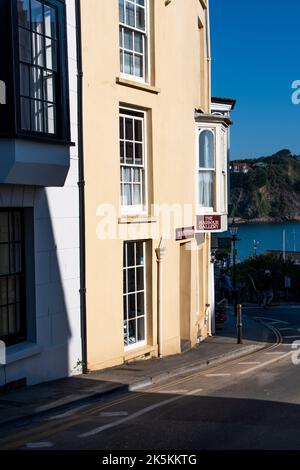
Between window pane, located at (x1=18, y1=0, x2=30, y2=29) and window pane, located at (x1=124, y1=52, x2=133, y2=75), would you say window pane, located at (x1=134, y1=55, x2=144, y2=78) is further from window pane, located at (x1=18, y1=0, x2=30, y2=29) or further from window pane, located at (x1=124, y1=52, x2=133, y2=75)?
window pane, located at (x1=18, y1=0, x2=30, y2=29)

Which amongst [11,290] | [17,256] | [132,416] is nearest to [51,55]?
[17,256]

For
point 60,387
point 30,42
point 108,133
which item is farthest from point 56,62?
point 60,387

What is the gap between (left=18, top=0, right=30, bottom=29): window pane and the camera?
10039 millimetres

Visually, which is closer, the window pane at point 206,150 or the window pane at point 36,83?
the window pane at point 36,83

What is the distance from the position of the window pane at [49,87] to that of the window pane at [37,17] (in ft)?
2.29

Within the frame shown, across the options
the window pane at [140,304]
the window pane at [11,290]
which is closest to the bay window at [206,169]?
the window pane at [140,304]

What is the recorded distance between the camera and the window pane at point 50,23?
35.7 ft

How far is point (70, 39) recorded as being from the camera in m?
12.2

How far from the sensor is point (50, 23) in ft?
35.9

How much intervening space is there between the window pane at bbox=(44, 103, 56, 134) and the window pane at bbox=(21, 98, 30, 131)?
527mm

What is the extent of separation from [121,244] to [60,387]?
3729 mm

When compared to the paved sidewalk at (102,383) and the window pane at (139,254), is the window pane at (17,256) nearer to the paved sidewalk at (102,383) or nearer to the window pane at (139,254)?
the paved sidewalk at (102,383)

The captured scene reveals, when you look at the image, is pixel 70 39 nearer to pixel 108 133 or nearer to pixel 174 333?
pixel 108 133

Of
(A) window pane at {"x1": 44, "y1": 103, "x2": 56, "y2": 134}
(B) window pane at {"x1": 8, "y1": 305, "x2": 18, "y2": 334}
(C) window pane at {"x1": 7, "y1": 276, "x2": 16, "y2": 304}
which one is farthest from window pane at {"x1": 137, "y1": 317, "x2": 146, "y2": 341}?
(A) window pane at {"x1": 44, "y1": 103, "x2": 56, "y2": 134}
